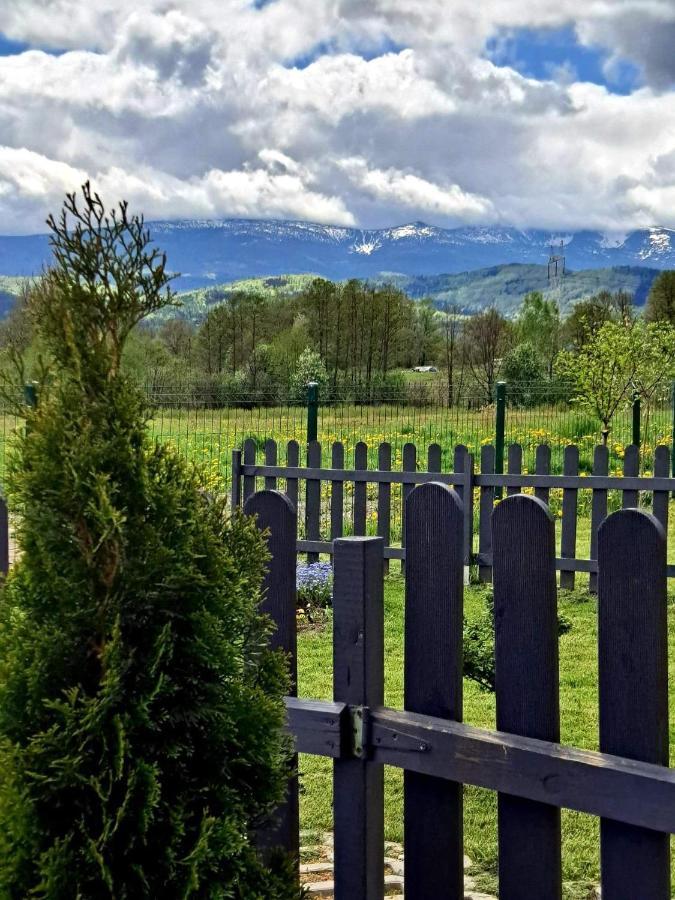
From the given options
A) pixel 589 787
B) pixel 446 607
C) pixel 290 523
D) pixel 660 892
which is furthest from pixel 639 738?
pixel 290 523

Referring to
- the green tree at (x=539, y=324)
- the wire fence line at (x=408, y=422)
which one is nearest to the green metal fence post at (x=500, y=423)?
the wire fence line at (x=408, y=422)

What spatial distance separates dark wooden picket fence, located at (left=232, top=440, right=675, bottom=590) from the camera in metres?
8.02

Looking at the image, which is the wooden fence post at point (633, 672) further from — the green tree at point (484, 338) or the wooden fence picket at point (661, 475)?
the green tree at point (484, 338)

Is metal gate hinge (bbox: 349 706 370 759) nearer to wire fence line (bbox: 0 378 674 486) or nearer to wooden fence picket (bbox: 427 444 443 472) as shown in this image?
wooden fence picket (bbox: 427 444 443 472)

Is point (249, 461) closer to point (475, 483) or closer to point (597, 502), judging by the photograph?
point (475, 483)

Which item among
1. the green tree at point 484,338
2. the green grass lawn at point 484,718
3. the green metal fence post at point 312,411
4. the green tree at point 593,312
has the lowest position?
the green grass lawn at point 484,718

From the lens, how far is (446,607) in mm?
2047

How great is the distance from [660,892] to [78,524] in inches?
55.6

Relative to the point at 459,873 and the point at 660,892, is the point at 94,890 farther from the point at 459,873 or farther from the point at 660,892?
the point at 660,892

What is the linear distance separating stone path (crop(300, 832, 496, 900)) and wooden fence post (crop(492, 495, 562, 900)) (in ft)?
3.40

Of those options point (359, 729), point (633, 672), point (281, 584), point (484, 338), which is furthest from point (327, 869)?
point (484, 338)

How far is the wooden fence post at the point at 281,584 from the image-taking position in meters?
2.21

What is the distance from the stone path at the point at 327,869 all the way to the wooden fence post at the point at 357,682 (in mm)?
717

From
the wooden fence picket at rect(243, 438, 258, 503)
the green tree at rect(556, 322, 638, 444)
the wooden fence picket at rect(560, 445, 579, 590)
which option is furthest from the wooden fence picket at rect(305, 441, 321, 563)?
the green tree at rect(556, 322, 638, 444)
